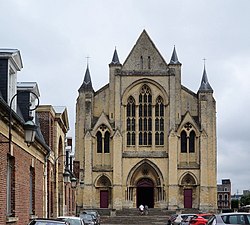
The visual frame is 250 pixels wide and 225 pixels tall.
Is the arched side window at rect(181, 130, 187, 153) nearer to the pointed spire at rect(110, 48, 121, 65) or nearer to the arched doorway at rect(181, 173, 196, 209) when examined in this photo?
the arched doorway at rect(181, 173, 196, 209)

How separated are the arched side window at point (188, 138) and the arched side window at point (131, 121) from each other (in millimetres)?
5477

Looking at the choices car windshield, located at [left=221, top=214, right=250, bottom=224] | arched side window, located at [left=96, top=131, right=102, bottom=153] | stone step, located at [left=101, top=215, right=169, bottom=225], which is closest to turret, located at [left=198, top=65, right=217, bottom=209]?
stone step, located at [left=101, top=215, right=169, bottom=225]

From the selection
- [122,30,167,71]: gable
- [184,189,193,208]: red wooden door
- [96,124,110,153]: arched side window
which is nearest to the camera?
[184,189,193,208]: red wooden door

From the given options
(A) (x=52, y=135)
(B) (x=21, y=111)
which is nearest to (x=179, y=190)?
(A) (x=52, y=135)

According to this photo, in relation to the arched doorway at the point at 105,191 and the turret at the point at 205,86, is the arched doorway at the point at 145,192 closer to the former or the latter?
the arched doorway at the point at 105,191

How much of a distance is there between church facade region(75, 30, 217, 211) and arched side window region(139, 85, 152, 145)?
0.11 m

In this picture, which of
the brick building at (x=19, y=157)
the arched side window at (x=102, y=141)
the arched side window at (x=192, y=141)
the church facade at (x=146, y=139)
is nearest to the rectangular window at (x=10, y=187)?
the brick building at (x=19, y=157)

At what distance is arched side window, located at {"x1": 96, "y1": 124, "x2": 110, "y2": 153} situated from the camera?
7806cm

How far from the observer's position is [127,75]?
7844 cm

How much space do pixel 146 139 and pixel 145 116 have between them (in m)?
2.52

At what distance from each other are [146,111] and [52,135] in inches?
1653

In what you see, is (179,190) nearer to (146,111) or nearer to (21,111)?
(146,111)

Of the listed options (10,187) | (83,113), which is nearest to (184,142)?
(83,113)

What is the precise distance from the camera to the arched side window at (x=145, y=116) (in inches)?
3078
